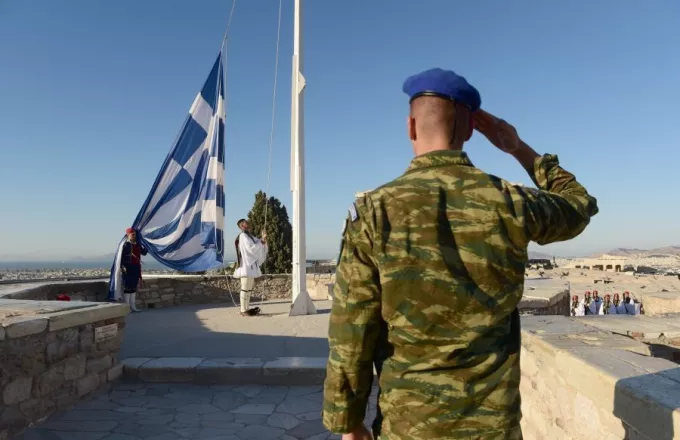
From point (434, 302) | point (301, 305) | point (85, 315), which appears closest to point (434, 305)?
point (434, 302)

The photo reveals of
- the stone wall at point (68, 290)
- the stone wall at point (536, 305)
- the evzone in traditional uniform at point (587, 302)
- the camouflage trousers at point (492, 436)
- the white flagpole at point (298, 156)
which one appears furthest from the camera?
the evzone in traditional uniform at point (587, 302)

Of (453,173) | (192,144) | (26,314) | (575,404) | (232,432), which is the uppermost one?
(192,144)

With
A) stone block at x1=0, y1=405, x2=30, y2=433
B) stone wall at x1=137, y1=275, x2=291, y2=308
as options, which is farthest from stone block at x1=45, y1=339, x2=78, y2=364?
stone wall at x1=137, y1=275, x2=291, y2=308

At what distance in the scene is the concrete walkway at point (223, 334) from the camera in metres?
6.63

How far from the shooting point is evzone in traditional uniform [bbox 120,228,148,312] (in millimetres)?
9867

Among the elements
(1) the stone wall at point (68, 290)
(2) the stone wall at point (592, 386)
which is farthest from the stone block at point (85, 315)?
(2) the stone wall at point (592, 386)

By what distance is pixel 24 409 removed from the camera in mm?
4219

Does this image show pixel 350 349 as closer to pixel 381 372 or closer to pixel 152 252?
pixel 381 372

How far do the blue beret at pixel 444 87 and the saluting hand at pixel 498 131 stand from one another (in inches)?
4.0

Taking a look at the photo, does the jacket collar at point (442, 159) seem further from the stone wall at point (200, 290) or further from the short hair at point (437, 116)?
the stone wall at point (200, 290)

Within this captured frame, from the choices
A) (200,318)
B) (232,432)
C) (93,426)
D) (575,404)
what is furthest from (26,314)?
(200,318)

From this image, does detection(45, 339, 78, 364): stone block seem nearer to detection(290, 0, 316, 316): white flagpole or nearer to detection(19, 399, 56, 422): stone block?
detection(19, 399, 56, 422): stone block

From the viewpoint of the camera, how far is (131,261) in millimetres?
9977

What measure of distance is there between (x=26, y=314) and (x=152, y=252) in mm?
5266
